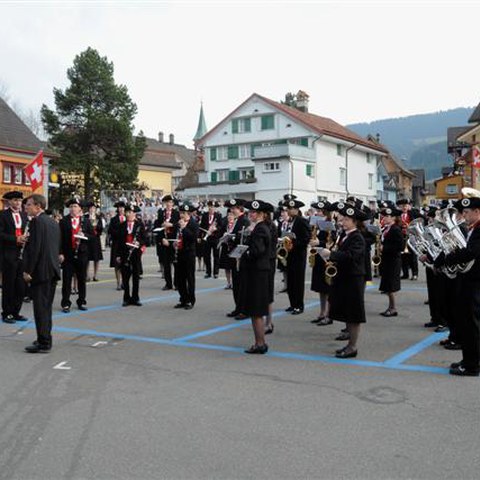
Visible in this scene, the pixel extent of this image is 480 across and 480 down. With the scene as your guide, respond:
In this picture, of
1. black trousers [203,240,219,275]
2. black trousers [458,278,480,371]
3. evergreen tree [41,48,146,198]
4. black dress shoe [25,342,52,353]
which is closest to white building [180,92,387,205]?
evergreen tree [41,48,146,198]

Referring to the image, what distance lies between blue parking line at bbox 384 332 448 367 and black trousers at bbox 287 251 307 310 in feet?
9.10

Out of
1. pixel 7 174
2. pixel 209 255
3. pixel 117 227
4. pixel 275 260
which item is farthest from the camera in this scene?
pixel 7 174

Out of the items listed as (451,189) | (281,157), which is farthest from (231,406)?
(281,157)

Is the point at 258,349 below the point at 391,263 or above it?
below

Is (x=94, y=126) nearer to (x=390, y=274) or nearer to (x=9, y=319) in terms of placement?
(x=9, y=319)

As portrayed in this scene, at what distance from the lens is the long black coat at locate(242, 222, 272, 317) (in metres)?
7.55

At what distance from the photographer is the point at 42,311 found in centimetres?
777

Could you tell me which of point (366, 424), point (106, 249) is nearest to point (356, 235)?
point (366, 424)

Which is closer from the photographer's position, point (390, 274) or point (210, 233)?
point (390, 274)

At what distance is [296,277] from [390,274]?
67.8 inches

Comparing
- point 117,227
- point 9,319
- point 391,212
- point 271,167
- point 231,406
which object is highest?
point 271,167

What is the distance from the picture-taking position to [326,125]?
54.6 m

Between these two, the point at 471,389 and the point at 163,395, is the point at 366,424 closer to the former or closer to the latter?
the point at 471,389

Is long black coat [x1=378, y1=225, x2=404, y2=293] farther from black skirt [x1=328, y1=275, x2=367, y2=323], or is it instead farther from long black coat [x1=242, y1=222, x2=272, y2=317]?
long black coat [x1=242, y1=222, x2=272, y2=317]
